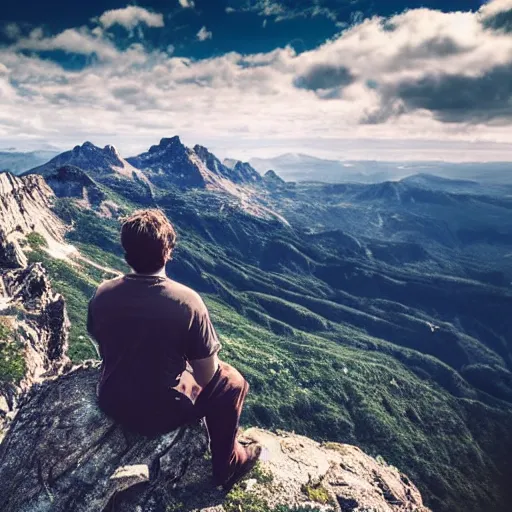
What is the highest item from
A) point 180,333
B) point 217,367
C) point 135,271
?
point 135,271

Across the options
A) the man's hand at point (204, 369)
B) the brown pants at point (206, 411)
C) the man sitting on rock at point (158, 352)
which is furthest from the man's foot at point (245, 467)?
the man's hand at point (204, 369)

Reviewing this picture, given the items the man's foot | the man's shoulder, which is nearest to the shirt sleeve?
the man's shoulder

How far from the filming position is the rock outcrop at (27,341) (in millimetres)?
22828

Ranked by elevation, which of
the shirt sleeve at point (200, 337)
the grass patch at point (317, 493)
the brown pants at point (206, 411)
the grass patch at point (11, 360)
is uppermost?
the shirt sleeve at point (200, 337)

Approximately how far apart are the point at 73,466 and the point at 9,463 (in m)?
2.09

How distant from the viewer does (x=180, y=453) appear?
34.5 feet

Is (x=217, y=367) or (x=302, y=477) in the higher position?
(x=217, y=367)

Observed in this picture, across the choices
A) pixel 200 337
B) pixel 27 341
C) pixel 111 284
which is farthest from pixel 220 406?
pixel 27 341

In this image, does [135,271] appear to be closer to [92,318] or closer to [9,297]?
A: [92,318]

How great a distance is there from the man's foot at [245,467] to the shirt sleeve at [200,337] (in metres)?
3.91

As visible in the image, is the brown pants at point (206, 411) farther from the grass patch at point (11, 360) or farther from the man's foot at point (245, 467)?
the grass patch at point (11, 360)

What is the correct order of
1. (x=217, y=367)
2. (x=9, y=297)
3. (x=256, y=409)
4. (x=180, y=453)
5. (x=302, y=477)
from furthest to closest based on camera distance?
1. (x=256, y=409)
2. (x=9, y=297)
3. (x=302, y=477)
4. (x=180, y=453)
5. (x=217, y=367)

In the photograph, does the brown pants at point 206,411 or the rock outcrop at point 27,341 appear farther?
the rock outcrop at point 27,341

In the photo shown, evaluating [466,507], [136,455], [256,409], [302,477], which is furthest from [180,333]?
[466,507]
